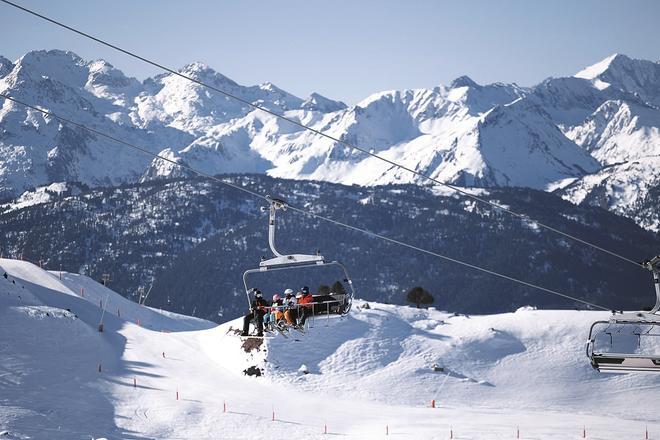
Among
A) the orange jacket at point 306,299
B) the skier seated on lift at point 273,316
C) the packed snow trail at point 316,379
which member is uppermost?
the orange jacket at point 306,299

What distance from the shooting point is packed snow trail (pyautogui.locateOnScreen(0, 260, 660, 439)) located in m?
91.6

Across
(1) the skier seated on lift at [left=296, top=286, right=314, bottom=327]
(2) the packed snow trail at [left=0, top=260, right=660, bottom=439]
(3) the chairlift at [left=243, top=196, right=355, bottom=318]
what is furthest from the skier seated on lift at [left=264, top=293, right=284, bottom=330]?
(2) the packed snow trail at [left=0, top=260, right=660, bottom=439]

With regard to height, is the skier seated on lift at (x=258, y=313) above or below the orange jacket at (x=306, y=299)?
below

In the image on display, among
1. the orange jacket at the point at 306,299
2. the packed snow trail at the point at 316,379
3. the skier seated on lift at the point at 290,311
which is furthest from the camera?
the packed snow trail at the point at 316,379

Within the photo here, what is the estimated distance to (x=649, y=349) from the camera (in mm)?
114188

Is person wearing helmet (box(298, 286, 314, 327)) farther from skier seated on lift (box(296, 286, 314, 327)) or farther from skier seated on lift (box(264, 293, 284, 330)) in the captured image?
skier seated on lift (box(264, 293, 284, 330))

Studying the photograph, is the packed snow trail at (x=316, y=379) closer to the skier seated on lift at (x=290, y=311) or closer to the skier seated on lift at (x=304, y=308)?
the skier seated on lift at (x=304, y=308)

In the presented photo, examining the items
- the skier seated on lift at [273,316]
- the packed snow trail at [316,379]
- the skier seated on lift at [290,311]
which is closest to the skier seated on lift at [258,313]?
the skier seated on lift at [273,316]

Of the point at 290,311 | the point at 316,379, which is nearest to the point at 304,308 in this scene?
the point at 290,311

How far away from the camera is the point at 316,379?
11119cm

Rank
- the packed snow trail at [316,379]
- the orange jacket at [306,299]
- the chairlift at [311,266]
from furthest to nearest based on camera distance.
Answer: the packed snow trail at [316,379], the orange jacket at [306,299], the chairlift at [311,266]

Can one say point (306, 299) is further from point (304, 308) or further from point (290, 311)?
point (290, 311)

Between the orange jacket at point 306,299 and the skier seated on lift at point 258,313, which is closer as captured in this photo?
the skier seated on lift at point 258,313

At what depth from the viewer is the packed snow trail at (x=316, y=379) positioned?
91625 mm
